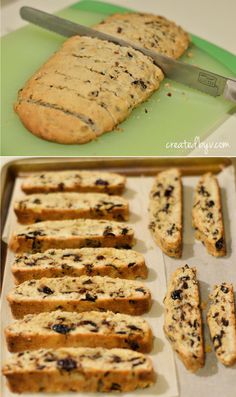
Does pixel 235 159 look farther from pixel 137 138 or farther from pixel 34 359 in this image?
pixel 34 359

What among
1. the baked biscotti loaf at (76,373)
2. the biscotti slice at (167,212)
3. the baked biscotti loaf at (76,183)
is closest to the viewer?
the baked biscotti loaf at (76,373)

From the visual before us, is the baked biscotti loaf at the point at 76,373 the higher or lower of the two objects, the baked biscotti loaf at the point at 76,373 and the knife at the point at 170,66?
the lower

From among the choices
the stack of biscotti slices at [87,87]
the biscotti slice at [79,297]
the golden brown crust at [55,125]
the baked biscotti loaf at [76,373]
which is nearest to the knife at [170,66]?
the stack of biscotti slices at [87,87]

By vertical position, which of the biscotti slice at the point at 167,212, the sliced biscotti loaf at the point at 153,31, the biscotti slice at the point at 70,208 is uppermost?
the sliced biscotti loaf at the point at 153,31

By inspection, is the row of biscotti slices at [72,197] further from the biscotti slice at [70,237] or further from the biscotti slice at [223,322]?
the biscotti slice at [223,322]

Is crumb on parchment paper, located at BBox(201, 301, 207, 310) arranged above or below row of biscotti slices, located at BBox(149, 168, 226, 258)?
below

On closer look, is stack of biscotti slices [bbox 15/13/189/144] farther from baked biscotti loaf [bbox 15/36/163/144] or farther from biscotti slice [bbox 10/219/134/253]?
biscotti slice [bbox 10/219/134/253]

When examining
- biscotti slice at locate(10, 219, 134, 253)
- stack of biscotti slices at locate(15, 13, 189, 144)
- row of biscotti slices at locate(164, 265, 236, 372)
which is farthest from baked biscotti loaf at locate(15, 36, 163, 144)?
row of biscotti slices at locate(164, 265, 236, 372)
